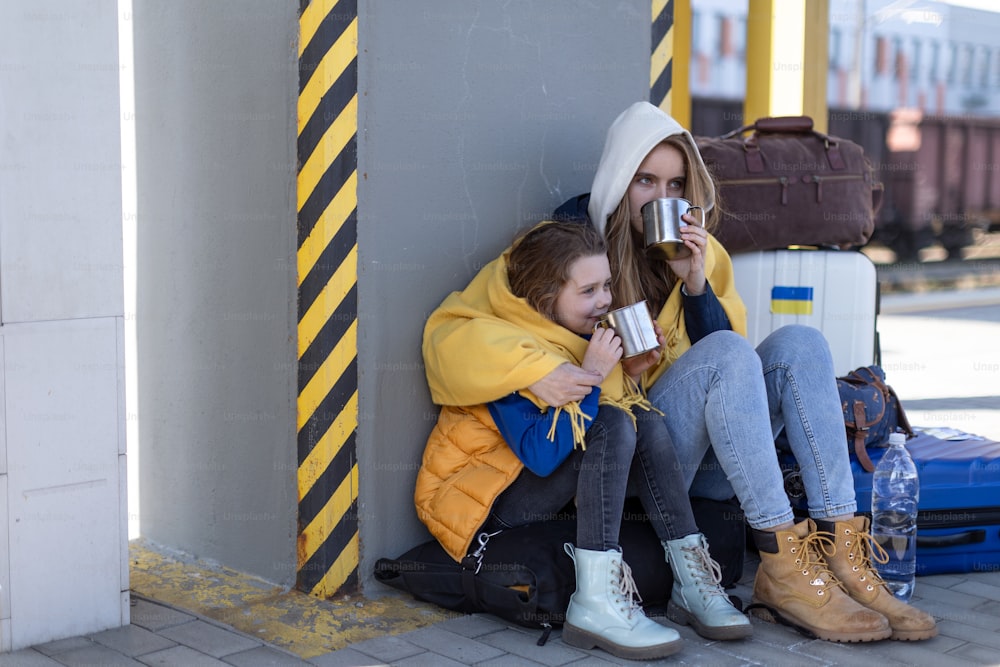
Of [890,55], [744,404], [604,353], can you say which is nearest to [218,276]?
[604,353]

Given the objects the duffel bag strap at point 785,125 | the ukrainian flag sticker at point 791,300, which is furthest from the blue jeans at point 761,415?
the duffel bag strap at point 785,125

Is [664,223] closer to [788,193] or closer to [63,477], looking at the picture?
[788,193]

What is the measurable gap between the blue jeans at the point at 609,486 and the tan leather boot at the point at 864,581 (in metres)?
0.41

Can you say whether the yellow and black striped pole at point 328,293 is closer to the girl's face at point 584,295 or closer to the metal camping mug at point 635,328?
the girl's face at point 584,295

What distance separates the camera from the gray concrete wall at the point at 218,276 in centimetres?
335

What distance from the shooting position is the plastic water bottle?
11.6ft

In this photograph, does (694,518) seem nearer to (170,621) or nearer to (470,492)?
(470,492)

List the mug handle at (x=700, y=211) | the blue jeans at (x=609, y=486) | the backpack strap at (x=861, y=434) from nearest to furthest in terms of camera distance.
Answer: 1. the blue jeans at (x=609, y=486)
2. the mug handle at (x=700, y=211)
3. the backpack strap at (x=861, y=434)

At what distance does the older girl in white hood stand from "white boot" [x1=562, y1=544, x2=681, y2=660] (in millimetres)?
434

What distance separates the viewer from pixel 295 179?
328cm

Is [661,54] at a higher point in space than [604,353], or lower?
higher

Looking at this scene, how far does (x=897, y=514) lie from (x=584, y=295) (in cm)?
124

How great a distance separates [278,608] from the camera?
3.28 m

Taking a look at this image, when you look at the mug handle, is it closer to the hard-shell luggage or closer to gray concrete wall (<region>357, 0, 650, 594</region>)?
gray concrete wall (<region>357, 0, 650, 594</region>)
